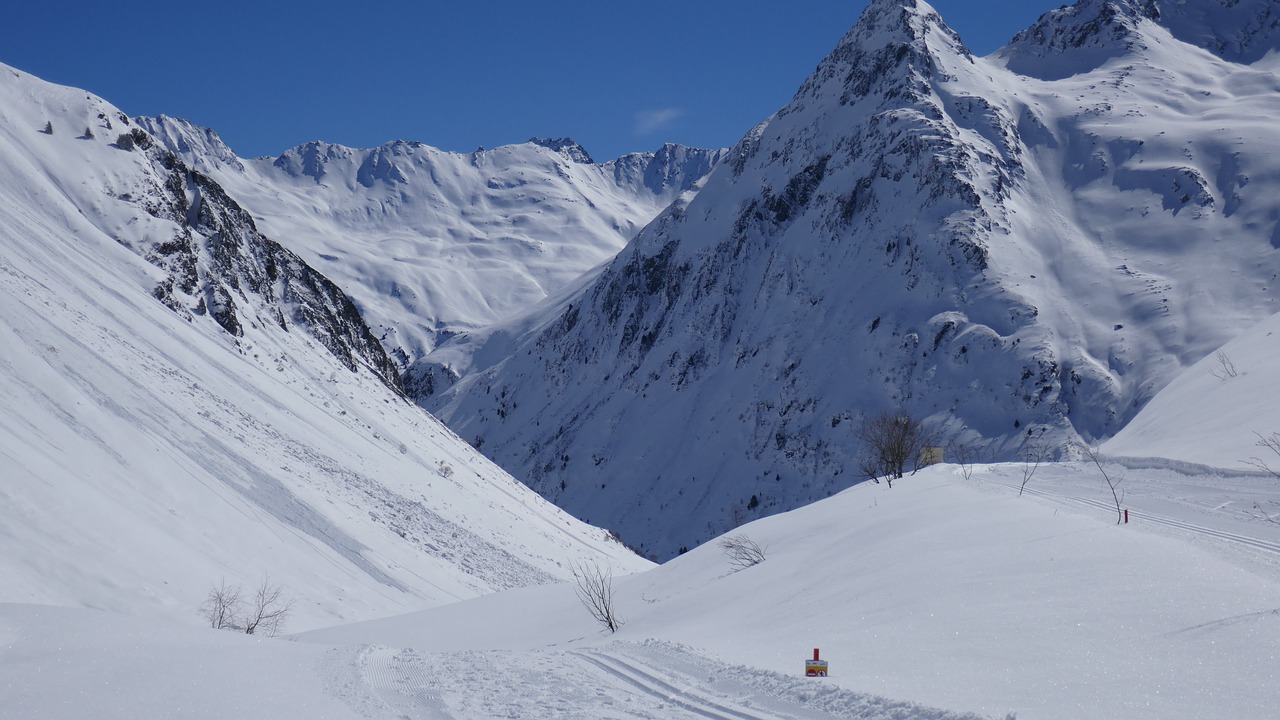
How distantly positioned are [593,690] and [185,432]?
2903 cm

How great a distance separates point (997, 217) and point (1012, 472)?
7935 cm

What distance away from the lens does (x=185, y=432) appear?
33.4 meters

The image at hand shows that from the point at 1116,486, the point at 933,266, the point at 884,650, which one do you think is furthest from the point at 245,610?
the point at 933,266

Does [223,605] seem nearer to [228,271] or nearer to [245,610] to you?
[245,610]

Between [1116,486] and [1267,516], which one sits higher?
[1116,486]

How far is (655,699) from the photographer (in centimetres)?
984

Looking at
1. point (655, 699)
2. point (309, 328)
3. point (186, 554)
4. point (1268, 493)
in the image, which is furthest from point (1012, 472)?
point (309, 328)

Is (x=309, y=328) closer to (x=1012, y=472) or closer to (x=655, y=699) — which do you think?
(x=1012, y=472)

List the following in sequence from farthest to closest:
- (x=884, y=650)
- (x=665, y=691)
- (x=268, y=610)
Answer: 1. (x=268, y=610)
2. (x=884, y=650)
3. (x=665, y=691)

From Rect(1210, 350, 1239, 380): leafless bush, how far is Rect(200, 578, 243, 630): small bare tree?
107 ft

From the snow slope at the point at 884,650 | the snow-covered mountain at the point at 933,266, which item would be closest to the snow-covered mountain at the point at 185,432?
the snow slope at the point at 884,650

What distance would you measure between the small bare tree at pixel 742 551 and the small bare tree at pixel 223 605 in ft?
42.7

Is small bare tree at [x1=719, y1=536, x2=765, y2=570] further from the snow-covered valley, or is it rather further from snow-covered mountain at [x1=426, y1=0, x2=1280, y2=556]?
snow-covered mountain at [x1=426, y1=0, x2=1280, y2=556]

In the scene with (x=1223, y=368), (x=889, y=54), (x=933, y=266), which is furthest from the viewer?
(x=889, y=54)
